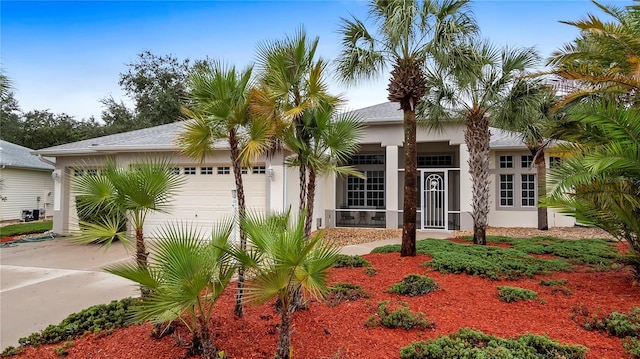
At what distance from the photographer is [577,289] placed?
5.79m

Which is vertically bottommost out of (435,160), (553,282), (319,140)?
(553,282)

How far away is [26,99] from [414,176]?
39.1 meters

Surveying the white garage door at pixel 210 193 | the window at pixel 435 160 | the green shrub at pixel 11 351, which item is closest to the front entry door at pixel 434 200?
the window at pixel 435 160

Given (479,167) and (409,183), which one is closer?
(409,183)

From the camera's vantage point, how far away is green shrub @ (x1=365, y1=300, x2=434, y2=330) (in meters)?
4.39

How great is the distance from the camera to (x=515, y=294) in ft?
17.5

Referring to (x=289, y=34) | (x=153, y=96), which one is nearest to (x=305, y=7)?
(x=289, y=34)

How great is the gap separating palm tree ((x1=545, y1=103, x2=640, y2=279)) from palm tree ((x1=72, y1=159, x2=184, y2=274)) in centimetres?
557

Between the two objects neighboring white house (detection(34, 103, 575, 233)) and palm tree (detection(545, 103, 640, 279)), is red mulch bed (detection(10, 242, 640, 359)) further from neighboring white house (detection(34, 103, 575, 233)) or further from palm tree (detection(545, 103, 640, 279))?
neighboring white house (detection(34, 103, 575, 233))

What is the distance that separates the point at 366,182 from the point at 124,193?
559 inches

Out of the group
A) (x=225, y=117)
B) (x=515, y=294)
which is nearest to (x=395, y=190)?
(x=515, y=294)

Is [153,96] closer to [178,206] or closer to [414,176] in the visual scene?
[178,206]

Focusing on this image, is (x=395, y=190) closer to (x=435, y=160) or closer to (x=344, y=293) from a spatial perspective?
(x=435, y=160)

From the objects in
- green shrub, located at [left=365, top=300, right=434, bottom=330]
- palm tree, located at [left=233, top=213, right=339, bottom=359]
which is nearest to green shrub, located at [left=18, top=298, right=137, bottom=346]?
palm tree, located at [left=233, top=213, right=339, bottom=359]
